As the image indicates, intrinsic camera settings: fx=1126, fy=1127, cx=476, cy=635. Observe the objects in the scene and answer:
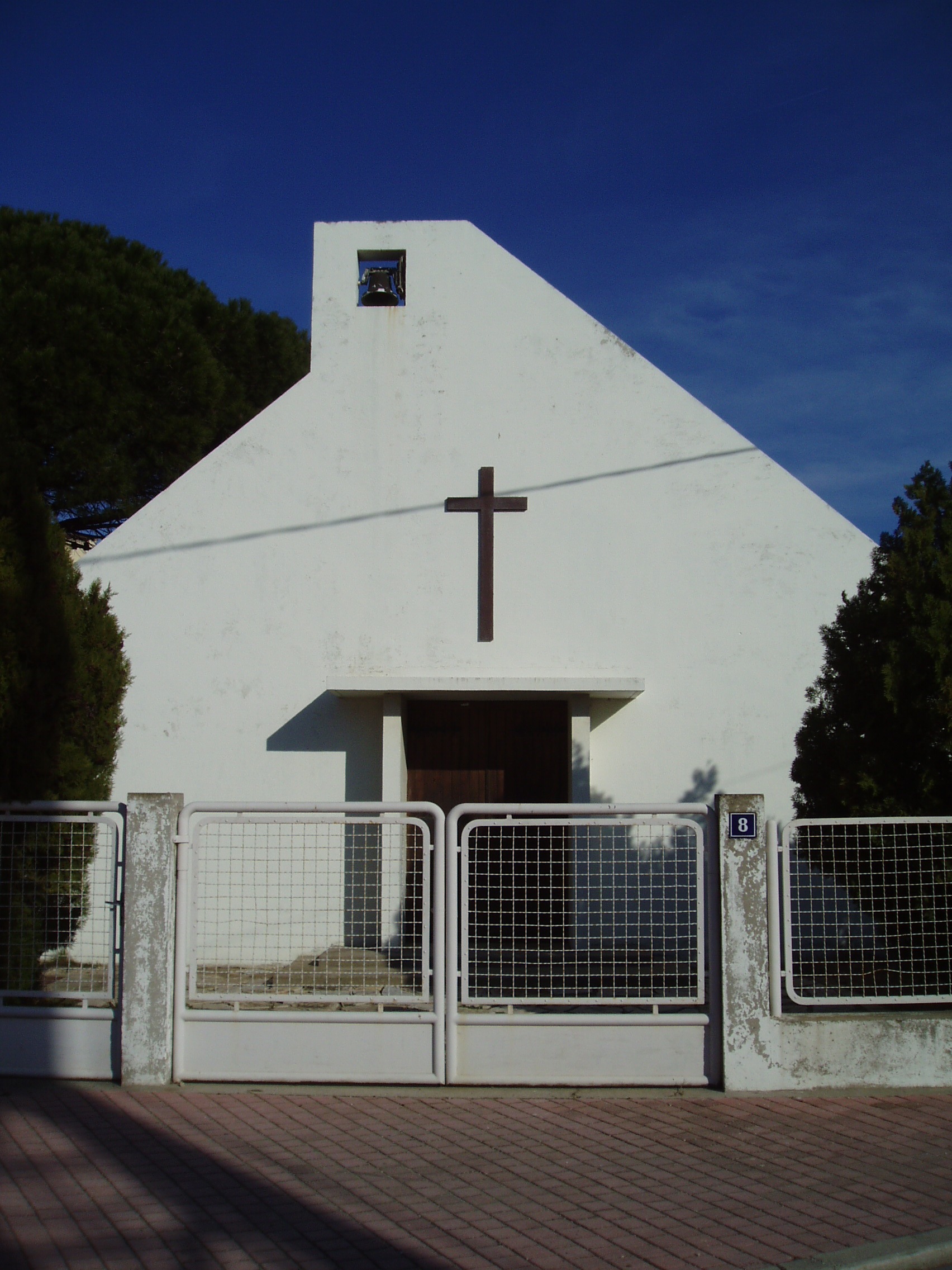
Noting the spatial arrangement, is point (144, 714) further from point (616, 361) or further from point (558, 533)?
point (616, 361)

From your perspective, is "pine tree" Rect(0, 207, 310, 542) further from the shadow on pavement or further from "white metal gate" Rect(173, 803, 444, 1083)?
the shadow on pavement

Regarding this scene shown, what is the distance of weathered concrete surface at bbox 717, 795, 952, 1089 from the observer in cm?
610

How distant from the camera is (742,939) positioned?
6.13 meters

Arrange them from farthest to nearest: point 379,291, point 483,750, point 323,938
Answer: point 379,291
point 483,750
point 323,938

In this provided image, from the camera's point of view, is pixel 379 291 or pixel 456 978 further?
pixel 379 291

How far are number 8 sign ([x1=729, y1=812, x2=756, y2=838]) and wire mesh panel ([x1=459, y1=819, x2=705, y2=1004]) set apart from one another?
0.20 m

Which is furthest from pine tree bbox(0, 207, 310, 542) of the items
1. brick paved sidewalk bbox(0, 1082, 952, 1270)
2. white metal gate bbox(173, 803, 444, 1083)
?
brick paved sidewalk bbox(0, 1082, 952, 1270)

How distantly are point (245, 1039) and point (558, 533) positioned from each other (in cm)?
538

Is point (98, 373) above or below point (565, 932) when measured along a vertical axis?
above

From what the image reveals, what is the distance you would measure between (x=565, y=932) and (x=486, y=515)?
4.57 m

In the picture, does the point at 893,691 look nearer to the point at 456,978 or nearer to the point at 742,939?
the point at 742,939

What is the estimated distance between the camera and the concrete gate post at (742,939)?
20.0ft

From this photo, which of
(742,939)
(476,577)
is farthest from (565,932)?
(476,577)

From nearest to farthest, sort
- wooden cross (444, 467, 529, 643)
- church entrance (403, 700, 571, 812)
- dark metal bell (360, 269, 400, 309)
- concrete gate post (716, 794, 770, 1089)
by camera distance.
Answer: concrete gate post (716, 794, 770, 1089) < wooden cross (444, 467, 529, 643) < church entrance (403, 700, 571, 812) < dark metal bell (360, 269, 400, 309)
